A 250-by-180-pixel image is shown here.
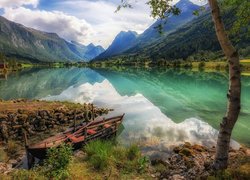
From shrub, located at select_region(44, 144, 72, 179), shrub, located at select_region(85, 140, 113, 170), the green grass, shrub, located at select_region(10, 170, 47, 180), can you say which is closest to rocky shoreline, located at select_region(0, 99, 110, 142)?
shrub, located at select_region(85, 140, 113, 170)

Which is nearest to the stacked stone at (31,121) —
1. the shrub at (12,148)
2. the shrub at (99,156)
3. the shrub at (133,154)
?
the shrub at (12,148)

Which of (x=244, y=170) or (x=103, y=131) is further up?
(x=244, y=170)

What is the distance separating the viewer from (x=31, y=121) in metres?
40.3

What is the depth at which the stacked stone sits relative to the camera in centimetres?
3636

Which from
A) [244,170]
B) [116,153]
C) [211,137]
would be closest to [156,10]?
[244,170]

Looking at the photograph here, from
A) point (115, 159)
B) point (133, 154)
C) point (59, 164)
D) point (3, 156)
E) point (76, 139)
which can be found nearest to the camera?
point (59, 164)

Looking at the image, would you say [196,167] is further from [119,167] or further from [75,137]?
[75,137]

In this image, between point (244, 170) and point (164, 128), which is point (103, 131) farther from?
point (244, 170)

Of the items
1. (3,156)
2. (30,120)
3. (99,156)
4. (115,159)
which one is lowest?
(3,156)

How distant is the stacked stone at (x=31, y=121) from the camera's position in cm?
3636

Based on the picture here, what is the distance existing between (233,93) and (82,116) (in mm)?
37489

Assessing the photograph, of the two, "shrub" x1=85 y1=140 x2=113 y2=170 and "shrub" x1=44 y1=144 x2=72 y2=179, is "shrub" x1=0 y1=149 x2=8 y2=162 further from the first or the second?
"shrub" x1=44 y1=144 x2=72 y2=179

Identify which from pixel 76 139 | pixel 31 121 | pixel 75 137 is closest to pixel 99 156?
pixel 76 139

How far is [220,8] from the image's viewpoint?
14703 millimetres
